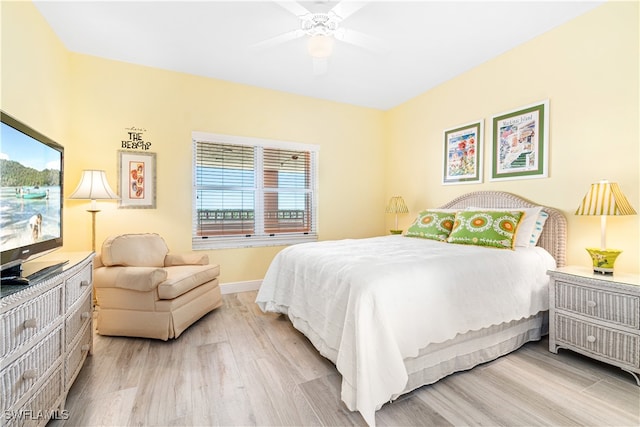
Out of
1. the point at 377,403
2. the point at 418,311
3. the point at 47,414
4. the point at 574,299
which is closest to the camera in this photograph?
the point at 47,414

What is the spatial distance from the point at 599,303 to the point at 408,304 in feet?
4.70

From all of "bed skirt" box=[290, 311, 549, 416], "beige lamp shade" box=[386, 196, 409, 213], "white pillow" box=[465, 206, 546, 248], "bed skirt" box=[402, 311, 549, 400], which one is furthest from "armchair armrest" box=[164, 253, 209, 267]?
"white pillow" box=[465, 206, 546, 248]

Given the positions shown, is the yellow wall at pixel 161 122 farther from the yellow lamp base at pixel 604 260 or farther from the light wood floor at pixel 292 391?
the yellow lamp base at pixel 604 260

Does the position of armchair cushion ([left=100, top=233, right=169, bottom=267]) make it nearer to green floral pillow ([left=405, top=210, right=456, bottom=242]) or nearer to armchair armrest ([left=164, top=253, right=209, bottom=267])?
armchair armrest ([left=164, top=253, right=209, bottom=267])

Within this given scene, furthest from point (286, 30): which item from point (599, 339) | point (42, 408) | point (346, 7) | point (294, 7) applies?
point (599, 339)

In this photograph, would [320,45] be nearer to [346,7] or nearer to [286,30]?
[346,7]

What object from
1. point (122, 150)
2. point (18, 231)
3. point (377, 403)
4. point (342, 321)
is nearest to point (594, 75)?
point (342, 321)

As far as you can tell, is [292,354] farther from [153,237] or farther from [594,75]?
[594,75]

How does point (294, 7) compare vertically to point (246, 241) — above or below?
above

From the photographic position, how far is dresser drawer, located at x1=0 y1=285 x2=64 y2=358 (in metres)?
1.06

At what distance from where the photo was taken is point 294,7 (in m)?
2.13

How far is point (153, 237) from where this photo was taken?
300cm

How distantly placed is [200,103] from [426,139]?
302cm

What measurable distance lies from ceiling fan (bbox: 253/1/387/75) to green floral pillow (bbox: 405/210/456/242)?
190cm
